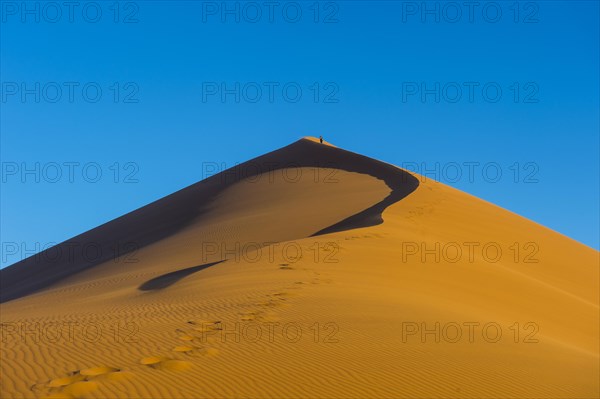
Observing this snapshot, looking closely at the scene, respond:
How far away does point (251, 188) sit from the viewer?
37.1 metres

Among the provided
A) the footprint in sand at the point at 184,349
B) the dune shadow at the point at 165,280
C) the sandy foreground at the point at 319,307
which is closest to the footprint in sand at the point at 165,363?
the sandy foreground at the point at 319,307

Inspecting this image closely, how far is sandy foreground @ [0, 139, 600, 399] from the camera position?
322 inches

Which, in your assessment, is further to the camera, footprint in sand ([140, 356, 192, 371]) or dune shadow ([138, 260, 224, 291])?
dune shadow ([138, 260, 224, 291])

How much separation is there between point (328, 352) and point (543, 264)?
19.0 meters

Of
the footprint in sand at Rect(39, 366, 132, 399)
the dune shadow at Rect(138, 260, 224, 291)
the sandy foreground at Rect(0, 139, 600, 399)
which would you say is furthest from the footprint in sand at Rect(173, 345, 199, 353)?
the dune shadow at Rect(138, 260, 224, 291)

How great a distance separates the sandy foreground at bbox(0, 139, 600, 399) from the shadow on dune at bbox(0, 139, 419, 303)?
277 mm

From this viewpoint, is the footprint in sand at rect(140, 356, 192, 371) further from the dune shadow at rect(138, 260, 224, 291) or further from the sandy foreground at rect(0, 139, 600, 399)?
the dune shadow at rect(138, 260, 224, 291)

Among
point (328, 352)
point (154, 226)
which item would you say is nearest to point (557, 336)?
point (328, 352)

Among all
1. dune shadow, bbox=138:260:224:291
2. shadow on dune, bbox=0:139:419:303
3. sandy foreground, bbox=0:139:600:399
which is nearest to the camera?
sandy foreground, bbox=0:139:600:399

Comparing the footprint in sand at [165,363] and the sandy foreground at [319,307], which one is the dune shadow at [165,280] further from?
the footprint in sand at [165,363]

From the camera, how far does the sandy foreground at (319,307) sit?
8.19m

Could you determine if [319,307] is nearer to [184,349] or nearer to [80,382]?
[184,349]

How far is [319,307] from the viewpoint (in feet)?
39.8

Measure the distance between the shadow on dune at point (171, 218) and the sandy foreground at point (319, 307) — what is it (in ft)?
0.91
